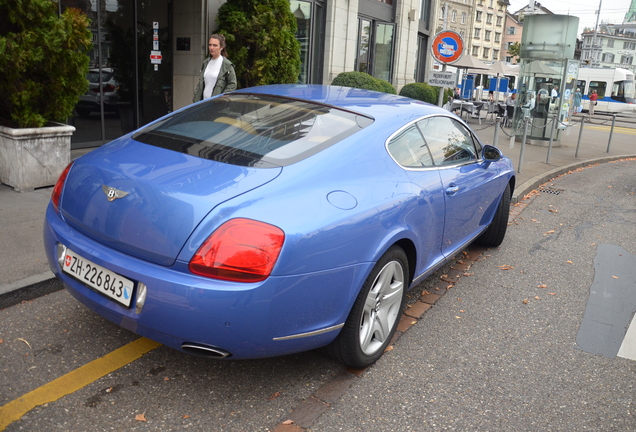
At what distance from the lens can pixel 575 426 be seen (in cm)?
301

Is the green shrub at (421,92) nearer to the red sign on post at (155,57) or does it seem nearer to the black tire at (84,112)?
the red sign on post at (155,57)

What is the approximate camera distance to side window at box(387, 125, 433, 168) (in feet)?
12.3

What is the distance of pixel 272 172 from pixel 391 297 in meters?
1.10

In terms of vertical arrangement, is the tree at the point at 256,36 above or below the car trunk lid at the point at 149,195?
above

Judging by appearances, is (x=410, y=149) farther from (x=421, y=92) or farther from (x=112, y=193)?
A: (x=421, y=92)

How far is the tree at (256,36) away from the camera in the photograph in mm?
10672

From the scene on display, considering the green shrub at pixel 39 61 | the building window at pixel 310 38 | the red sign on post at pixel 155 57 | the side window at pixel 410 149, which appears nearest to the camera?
the side window at pixel 410 149

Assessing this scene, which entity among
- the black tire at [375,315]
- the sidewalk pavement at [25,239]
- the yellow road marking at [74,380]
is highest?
the black tire at [375,315]

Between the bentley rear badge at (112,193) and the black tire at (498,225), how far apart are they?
12.9 feet

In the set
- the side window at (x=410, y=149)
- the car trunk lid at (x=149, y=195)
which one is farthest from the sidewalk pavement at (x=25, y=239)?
the side window at (x=410, y=149)

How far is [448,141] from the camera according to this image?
15.0ft

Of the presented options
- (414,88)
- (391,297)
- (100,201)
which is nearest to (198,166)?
(100,201)

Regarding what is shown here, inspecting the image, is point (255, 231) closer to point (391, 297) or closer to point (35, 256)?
point (391, 297)

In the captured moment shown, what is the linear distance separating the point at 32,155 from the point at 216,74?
7.89 ft
